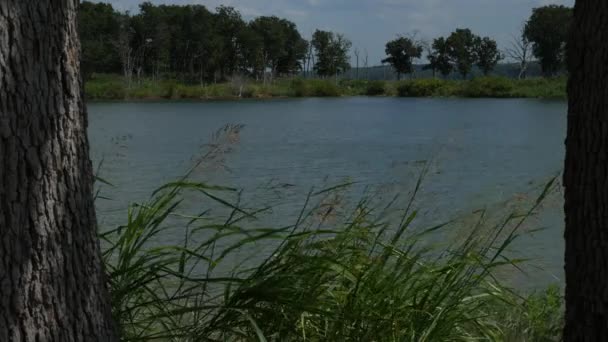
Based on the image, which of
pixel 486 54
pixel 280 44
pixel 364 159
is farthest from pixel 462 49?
pixel 364 159

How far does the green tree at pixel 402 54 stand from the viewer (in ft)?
184

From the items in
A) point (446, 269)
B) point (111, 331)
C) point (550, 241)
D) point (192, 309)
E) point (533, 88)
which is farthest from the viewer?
point (533, 88)

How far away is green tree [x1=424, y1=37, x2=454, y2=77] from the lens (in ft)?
184

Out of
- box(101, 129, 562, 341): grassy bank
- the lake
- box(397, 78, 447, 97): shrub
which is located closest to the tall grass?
box(101, 129, 562, 341): grassy bank

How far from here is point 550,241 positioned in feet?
18.3

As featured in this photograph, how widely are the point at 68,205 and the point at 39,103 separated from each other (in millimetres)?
235

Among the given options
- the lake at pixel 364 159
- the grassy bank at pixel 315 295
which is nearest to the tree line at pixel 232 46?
the lake at pixel 364 159

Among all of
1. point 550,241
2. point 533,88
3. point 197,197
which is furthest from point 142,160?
point 533,88

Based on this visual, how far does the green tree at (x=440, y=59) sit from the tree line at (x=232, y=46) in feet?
0.22

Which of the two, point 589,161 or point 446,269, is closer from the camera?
point 589,161

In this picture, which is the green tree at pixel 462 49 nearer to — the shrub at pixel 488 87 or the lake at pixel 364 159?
the shrub at pixel 488 87

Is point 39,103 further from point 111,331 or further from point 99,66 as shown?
Answer: point 99,66

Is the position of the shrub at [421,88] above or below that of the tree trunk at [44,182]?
below

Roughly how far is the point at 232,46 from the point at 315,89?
23.2ft
